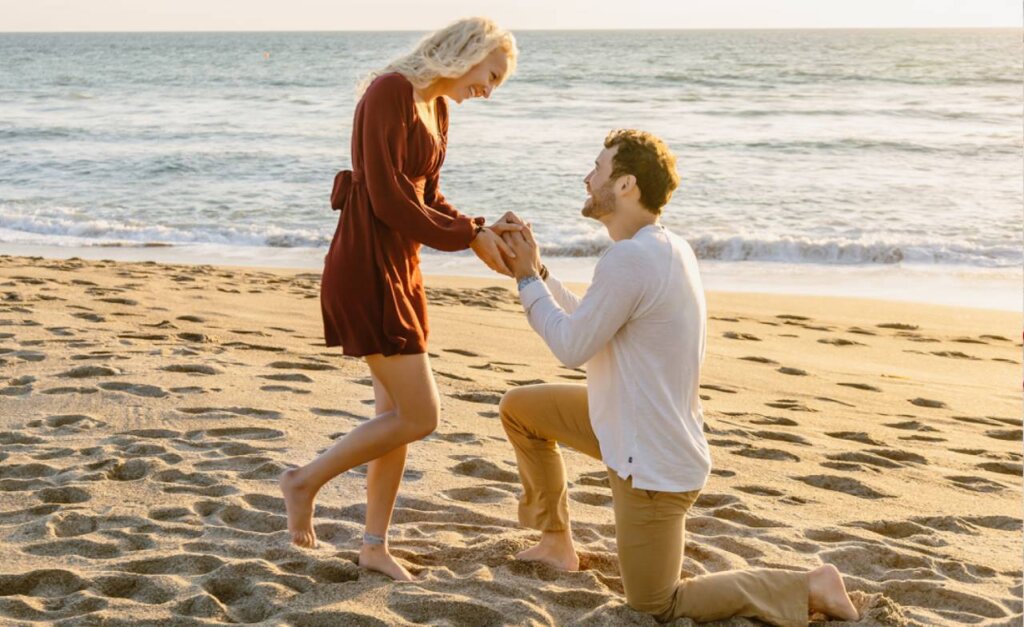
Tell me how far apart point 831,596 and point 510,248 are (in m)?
1.50

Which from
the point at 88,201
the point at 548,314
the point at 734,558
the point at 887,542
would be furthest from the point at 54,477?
the point at 88,201

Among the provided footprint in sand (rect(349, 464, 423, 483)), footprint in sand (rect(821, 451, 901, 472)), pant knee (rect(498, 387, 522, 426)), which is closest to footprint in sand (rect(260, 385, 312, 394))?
footprint in sand (rect(349, 464, 423, 483))

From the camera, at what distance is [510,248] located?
360 centimetres

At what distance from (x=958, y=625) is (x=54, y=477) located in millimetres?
3484

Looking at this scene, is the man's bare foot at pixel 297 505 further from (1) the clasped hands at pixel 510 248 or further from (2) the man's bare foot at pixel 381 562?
(1) the clasped hands at pixel 510 248

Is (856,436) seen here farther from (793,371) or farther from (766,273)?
(766,273)

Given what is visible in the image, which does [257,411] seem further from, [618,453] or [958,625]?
[958,625]

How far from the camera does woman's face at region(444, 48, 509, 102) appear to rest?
11.7 feet

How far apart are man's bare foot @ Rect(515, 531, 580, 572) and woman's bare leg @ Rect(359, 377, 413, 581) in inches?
18.3

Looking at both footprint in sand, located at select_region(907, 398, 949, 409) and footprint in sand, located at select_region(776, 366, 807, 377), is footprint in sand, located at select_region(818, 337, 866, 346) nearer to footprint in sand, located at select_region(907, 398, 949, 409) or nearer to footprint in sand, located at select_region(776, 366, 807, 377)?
footprint in sand, located at select_region(776, 366, 807, 377)

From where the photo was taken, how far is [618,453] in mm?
3379

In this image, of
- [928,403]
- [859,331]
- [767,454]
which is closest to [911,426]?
[928,403]

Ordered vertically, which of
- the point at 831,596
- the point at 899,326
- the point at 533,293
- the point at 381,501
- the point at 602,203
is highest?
the point at 602,203

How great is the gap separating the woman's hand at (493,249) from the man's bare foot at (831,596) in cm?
139
